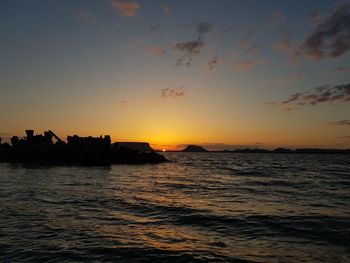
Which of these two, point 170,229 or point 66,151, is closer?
point 170,229

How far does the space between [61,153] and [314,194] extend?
1986 inches

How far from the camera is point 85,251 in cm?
1045

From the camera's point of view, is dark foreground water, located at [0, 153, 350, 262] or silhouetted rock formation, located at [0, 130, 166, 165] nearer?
dark foreground water, located at [0, 153, 350, 262]

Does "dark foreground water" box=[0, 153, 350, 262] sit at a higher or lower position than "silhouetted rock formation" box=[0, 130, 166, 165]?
lower

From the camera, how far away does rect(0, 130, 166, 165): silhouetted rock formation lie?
6450 cm

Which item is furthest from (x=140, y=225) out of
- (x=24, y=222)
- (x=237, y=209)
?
(x=237, y=209)

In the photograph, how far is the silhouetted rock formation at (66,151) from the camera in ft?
212

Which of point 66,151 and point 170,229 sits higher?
point 66,151

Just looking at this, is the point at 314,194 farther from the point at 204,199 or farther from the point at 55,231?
the point at 55,231

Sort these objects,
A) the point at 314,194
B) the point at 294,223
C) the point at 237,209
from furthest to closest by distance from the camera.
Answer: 1. the point at 314,194
2. the point at 237,209
3. the point at 294,223

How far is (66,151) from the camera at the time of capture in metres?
65.6

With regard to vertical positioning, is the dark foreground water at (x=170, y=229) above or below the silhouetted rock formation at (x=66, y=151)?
below

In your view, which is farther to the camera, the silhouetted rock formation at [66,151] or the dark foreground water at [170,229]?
the silhouetted rock formation at [66,151]

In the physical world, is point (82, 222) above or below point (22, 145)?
below
